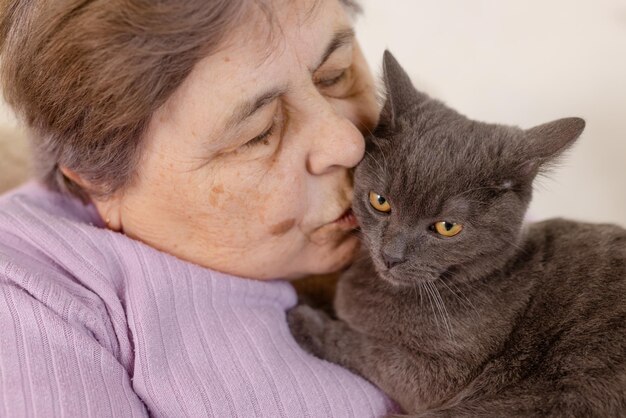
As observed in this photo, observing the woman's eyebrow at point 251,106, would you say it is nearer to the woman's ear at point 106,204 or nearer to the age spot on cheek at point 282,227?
the age spot on cheek at point 282,227

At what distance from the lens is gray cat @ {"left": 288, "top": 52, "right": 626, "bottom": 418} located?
1119mm

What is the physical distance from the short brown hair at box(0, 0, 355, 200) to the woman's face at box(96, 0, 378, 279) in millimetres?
48

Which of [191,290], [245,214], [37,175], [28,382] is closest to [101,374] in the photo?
[28,382]

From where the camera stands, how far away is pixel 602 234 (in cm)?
127

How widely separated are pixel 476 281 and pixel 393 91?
472mm

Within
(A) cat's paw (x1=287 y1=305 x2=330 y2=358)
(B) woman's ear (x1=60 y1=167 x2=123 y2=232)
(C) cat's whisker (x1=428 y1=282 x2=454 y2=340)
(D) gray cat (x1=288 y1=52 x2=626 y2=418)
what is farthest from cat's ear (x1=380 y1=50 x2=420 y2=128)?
(B) woman's ear (x1=60 y1=167 x2=123 y2=232)

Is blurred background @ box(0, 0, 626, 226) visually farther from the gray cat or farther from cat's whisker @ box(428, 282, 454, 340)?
cat's whisker @ box(428, 282, 454, 340)

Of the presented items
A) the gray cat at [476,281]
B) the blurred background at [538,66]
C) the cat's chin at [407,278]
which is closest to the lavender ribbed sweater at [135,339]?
the gray cat at [476,281]

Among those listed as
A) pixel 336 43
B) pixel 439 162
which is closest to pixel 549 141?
pixel 439 162

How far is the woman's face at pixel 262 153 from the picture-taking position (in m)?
1.05

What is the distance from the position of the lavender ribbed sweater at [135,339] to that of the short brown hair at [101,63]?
20 cm

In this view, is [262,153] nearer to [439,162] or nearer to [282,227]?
[282,227]

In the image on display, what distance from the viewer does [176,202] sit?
3.99 feet

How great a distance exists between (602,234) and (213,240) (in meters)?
0.88
